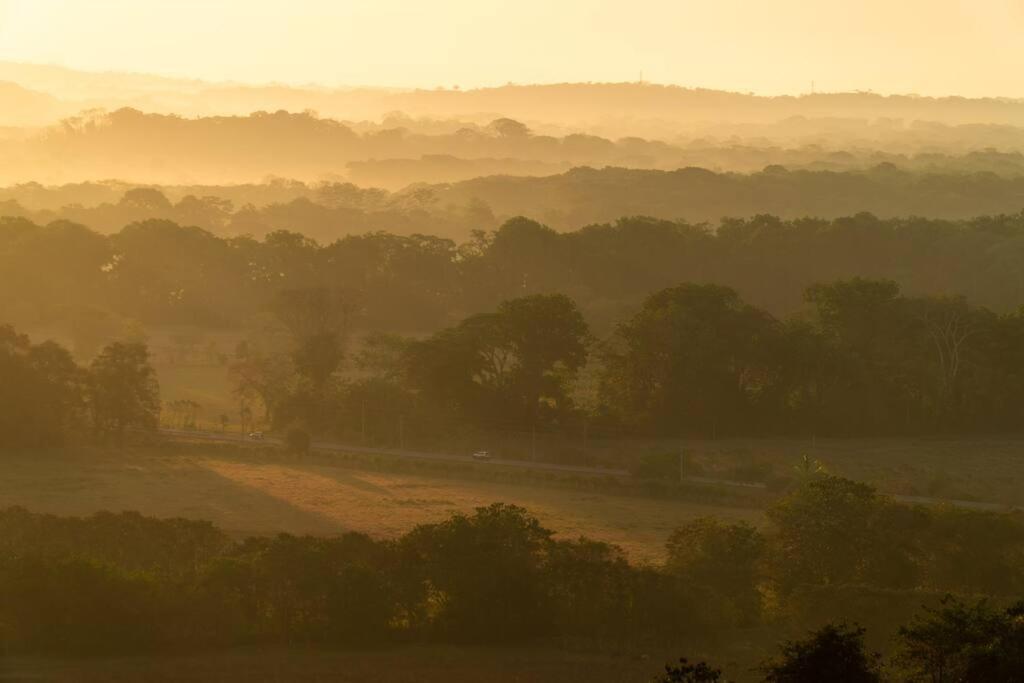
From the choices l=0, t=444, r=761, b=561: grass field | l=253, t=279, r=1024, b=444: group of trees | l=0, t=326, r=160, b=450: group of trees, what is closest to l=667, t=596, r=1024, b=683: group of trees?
l=0, t=444, r=761, b=561: grass field

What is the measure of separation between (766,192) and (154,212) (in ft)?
143

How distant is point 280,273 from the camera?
55.6m

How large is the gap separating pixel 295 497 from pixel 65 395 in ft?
26.8

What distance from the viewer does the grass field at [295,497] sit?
26.1m

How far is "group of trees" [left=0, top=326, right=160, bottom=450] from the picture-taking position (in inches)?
1275

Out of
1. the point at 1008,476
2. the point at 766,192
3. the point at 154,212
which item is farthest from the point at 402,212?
the point at 1008,476

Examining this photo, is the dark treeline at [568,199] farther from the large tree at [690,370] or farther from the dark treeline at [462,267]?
the large tree at [690,370]

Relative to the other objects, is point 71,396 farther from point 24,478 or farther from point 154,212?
point 154,212

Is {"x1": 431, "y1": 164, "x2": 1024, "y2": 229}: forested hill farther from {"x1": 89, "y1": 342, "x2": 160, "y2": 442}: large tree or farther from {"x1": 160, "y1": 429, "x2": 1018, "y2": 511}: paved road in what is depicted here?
{"x1": 89, "y1": 342, "x2": 160, "y2": 442}: large tree

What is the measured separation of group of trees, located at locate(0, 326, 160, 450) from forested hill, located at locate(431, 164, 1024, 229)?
57.3m

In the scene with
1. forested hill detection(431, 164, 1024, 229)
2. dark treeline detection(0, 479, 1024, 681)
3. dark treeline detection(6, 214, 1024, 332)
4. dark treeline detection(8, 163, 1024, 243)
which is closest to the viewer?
dark treeline detection(0, 479, 1024, 681)

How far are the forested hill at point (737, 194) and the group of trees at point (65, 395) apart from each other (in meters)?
57.3

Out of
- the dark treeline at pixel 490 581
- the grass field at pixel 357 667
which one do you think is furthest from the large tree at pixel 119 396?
the grass field at pixel 357 667

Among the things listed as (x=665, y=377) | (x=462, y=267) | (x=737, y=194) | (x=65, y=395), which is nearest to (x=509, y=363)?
(x=665, y=377)
